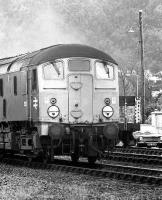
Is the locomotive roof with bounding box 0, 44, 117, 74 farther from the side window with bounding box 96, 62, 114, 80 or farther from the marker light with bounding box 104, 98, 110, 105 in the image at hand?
the marker light with bounding box 104, 98, 110, 105

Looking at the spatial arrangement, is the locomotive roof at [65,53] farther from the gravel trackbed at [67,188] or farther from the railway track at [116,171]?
the gravel trackbed at [67,188]

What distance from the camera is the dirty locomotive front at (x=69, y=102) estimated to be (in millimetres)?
18516

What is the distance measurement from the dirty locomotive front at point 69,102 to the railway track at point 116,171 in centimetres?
46

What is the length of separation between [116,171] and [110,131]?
1173 millimetres

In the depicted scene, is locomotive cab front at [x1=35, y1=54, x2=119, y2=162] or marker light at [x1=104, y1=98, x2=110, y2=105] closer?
locomotive cab front at [x1=35, y1=54, x2=119, y2=162]

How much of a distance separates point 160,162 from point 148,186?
23.8ft

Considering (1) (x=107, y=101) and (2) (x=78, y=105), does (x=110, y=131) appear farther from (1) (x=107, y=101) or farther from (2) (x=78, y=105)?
(2) (x=78, y=105)

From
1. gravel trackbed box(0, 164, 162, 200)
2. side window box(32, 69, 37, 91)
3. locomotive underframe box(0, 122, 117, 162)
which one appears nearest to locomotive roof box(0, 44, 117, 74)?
side window box(32, 69, 37, 91)

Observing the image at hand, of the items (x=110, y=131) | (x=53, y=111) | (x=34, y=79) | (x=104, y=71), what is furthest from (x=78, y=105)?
(x=34, y=79)

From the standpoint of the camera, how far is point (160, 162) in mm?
21438

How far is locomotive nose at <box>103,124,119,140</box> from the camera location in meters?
18.8

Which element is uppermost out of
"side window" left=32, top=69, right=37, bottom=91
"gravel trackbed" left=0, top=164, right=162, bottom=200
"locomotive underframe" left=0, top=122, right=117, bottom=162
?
"side window" left=32, top=69, right=37, bottom=91

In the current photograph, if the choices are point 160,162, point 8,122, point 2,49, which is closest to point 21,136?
point 8,122

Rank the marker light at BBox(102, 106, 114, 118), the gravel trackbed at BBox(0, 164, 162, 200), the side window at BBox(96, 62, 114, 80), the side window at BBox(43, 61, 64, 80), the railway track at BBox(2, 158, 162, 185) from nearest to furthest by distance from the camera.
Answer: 1. the gravel trackbed at BBox(0, 164, 162, 200)
2. the railway track at BBox(2, 158, 162, 185)
3. the side window at BBox(43, 61, 64, 80)
4. the marker light at BBox(102, 106, 114, 118)
5. the side window at BBox(96, 62, 114, 80)
